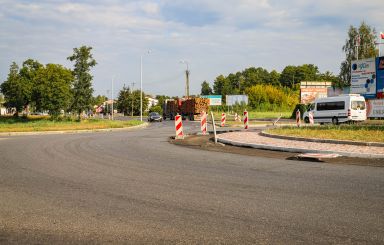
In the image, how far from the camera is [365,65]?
35.0 meters

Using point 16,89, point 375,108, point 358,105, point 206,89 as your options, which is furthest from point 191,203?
point 206,89

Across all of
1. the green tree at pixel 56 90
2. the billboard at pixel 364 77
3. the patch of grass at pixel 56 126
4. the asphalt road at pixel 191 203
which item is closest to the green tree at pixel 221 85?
the green tree at pixel 56 90

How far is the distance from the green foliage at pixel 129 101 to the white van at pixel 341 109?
92856mm

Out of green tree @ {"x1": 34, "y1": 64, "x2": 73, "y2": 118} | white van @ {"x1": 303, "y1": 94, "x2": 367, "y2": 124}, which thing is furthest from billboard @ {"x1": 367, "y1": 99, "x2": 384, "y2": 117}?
green tree @ {"x1": 34, "y1": 64, "x2": 73, "y2": 118}

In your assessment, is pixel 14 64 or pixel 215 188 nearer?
pixel 215 188

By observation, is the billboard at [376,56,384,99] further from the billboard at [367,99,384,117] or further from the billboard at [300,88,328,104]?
the billboard at [300,88,328,104]

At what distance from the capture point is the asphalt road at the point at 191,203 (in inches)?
184

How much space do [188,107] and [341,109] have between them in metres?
26.6

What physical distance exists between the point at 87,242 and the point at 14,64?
86.3m

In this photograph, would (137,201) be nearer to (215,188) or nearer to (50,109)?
(215,188)

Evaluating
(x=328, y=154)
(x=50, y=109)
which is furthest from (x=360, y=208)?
(x=50, y=109)

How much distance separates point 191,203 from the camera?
6.16 metres

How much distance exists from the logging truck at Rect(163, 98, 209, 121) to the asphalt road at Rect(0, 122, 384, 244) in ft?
141

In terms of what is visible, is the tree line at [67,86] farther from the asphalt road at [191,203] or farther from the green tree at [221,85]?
the green tree at [221,85]
